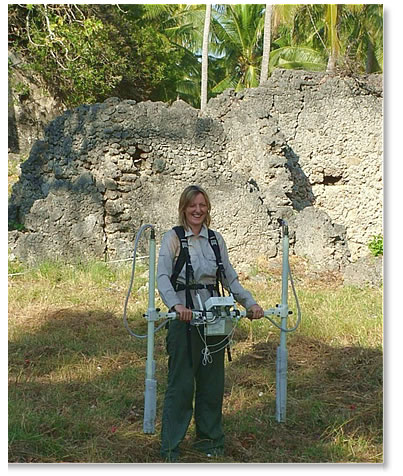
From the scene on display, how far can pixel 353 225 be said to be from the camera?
9594 mm

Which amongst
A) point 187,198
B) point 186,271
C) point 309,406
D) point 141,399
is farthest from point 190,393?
point 309,406

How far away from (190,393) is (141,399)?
1.21 meters

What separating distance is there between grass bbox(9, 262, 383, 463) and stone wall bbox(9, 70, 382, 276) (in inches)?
35.1

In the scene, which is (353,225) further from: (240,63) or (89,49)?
(240,63)

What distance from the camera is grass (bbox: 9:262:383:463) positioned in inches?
129

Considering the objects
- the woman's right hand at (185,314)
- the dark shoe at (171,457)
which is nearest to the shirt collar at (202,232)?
the woman's right hand at (185,314)

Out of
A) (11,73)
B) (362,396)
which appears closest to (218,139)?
(11,73)

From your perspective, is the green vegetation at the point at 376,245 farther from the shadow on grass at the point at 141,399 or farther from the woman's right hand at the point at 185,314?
the woman's right hand at the point at 185,314

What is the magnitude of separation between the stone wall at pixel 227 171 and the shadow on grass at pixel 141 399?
2207 millimetres

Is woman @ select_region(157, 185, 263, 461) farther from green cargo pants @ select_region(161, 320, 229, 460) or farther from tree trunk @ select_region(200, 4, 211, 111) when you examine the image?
tree trunk @ select_region(200, 4, 211, 111)

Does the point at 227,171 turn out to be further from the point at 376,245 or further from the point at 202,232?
the point at 202,232

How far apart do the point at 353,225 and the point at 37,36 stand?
5.36 m

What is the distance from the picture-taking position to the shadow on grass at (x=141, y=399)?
10.6 feet

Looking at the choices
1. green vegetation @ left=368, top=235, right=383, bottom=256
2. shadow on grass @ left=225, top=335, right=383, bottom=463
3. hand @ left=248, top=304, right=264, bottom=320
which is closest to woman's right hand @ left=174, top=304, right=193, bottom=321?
hand @ left=248, top=304, right=264, bottom=320
